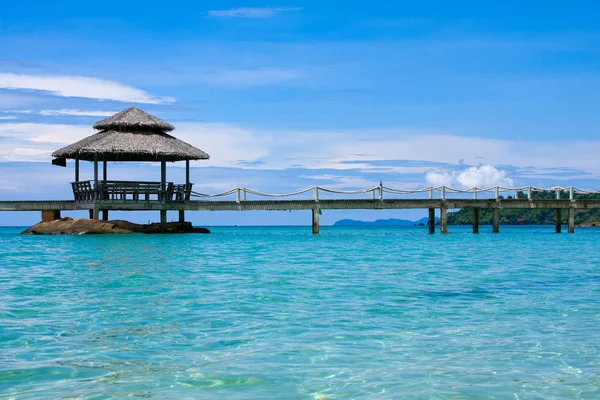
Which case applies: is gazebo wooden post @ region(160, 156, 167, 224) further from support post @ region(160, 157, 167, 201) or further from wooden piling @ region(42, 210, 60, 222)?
wooden piling @ region(42, 210, 60, 222)

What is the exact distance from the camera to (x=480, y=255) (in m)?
18.9

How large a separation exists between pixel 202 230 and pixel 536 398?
29.6 m

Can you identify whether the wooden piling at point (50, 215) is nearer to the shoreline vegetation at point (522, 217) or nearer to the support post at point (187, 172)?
the support post at point (187, 172)

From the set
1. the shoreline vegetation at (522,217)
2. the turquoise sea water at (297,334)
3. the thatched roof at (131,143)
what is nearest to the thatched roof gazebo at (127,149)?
the thatched roof at (131,143)

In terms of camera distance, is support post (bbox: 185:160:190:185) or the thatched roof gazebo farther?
support post (bbox: 185:160:190:185)

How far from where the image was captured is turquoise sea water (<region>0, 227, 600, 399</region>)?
529 cm

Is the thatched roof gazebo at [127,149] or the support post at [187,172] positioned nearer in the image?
the thatched roof gazebo at [127,149]

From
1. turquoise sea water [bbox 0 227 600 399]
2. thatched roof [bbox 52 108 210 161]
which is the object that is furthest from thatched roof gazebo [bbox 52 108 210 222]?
turquoise sea water [bbox 0 227 600 399]

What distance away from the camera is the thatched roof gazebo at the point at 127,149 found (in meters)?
28.2

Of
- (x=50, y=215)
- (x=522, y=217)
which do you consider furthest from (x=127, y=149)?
(x=522, y=217)

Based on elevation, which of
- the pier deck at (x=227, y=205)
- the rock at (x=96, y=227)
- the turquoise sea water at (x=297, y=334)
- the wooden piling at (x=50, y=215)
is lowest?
the turquoise sea water at (x=297, y=334)

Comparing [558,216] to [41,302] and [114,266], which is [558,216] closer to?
[114,266]

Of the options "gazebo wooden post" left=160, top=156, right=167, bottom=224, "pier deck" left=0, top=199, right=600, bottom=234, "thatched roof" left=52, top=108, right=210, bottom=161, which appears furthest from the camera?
"gazebo wooden post" left=160, top=156, right=167, bottom=224

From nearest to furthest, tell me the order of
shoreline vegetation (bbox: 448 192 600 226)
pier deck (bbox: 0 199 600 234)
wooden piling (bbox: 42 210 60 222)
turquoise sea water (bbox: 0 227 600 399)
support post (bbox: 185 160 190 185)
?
turquoise sea water (bbox: 0 227 600 399)
pier deck (bbox: 0 199 600 234)
wooden piling (bbox: 42 210 60 222)
support post (bbox: 185 160 190 185)
shoreline vegetation (bbox: 448 192 600 226)
